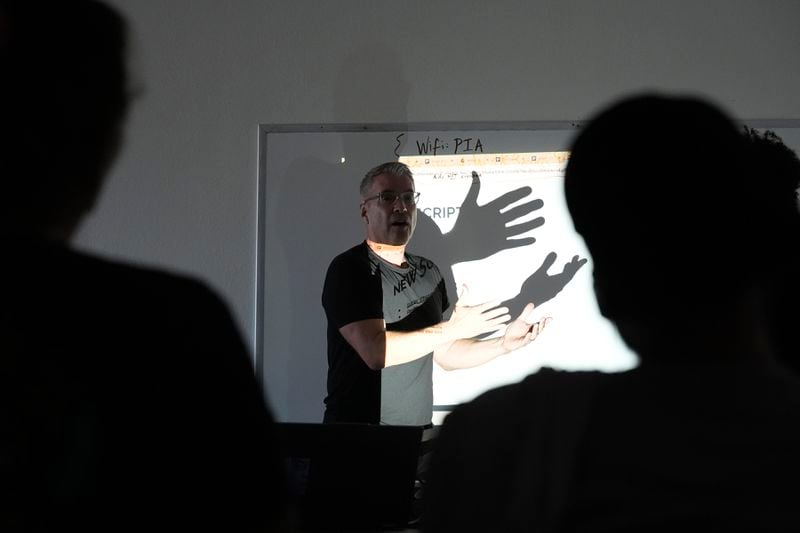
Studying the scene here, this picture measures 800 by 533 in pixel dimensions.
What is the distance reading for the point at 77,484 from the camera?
537 mm

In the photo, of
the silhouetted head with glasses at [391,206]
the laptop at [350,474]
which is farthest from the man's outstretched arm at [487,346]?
the laptop at [350,474]

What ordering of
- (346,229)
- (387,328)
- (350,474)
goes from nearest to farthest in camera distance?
(350,474)
(387,328)
(346,229)

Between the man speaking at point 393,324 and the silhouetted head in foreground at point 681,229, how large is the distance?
1817 millimetres

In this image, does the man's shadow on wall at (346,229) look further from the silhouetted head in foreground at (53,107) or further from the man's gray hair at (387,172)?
the silhouetted head in foreground at (53,107)

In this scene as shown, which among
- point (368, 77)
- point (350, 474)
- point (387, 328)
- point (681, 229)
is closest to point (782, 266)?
point (681, 229)

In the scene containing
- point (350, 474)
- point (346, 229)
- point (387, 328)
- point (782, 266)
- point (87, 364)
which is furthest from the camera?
point (346, 229)

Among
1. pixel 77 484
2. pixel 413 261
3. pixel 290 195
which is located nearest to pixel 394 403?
pixel 413 261

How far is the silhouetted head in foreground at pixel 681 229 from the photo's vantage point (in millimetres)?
629

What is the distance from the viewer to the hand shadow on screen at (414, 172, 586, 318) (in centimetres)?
263

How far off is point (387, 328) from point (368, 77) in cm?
89

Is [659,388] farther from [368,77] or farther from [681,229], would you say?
[368,77]

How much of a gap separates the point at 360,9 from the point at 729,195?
2322 millimetres

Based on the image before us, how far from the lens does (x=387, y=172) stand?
2.63 meters

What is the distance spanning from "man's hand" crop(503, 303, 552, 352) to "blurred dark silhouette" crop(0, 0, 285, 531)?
6.78 feet
